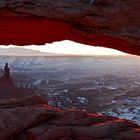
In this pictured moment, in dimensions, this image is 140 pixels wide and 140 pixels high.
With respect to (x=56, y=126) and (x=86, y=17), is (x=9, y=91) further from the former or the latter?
(x=86, y=17)

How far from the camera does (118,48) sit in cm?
990

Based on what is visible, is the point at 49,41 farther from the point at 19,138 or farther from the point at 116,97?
the point at 116,97

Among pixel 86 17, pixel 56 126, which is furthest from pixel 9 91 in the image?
pixel 86 17

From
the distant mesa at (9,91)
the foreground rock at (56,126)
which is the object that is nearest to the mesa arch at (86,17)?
the foreground rock at (56,126)

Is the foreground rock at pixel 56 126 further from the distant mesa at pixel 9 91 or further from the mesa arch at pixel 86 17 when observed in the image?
the distant mesa at pixel 9 91

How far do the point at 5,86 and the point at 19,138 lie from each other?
2687 cm

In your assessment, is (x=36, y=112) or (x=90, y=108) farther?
(x=90, y=108)

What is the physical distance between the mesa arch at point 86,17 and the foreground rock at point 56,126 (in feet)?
12.2

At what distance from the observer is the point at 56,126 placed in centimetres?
1162

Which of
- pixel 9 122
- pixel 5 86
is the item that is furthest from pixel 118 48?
pixel 5 86

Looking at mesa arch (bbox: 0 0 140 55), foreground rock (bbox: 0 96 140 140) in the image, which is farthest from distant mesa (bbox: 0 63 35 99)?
mesa arch (bbox: 0 0 140 55)

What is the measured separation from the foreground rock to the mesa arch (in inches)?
147

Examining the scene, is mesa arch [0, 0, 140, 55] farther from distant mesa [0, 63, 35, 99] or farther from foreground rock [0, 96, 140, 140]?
distant mesa [0, 63, 35, 99]

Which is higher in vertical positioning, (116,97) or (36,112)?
(36,112)
